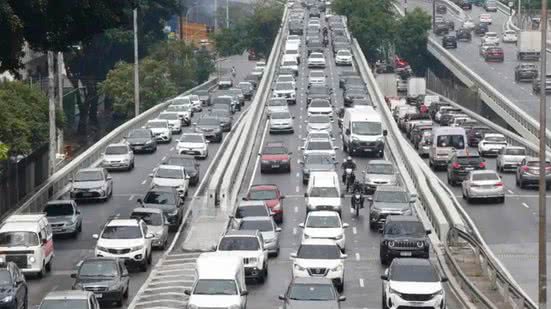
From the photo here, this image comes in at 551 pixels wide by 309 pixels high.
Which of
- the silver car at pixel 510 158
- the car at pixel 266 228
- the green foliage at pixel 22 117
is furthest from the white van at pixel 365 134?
the car at pixel 266 228

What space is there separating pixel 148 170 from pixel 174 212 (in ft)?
56.9

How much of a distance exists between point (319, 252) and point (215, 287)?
5761mm

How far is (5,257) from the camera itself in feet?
140

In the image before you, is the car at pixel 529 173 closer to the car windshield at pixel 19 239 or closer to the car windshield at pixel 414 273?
the car windshield at pixel 19 239

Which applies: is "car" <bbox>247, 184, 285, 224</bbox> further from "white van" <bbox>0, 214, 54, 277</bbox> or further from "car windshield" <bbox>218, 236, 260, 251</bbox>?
"white van" <bbox>0, 214, 54, 277</bbox>

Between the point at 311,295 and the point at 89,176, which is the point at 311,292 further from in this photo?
the point at 89,176

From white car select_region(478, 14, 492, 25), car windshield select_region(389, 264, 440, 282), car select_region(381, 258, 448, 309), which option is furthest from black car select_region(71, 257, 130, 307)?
white car select_region(478, 14, 492, 25)

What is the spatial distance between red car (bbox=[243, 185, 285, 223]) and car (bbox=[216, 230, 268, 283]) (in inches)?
408

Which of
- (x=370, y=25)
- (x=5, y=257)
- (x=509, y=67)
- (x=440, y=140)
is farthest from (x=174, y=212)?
(x=370, y=25)

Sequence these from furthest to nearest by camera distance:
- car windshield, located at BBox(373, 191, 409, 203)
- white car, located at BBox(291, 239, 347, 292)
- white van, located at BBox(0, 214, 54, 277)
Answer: car windshield, located at BBox(373, 191, 409, 203) < white van, located at BBox(0, 214, 54, 277) < white car, located at BBox(291, 239, 347, 292)

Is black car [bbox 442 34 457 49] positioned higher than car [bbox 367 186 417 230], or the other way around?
black car [bbox 442 34 457 49]

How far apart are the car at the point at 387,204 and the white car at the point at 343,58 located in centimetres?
7720

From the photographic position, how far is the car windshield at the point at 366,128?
7219cm

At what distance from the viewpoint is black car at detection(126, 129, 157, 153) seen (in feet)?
250
